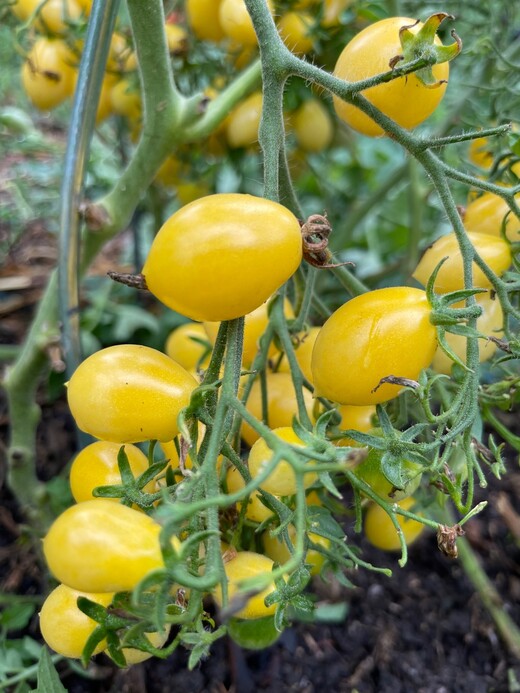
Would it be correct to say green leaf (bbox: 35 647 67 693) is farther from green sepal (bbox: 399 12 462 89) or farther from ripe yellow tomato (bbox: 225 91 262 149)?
ripe yellow tomato (bbox: 225 91 262 149)

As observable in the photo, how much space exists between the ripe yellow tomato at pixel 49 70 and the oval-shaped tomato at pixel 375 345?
655 millimetres

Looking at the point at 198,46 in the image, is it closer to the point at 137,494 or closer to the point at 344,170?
the point at 344,170

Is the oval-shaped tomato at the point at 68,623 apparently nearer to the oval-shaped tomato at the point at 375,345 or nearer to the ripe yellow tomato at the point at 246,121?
the oval-shaped tomato at the point at 375,345

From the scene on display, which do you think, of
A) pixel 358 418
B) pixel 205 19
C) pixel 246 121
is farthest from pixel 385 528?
pixel 205 19

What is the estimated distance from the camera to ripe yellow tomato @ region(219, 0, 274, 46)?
0.80m

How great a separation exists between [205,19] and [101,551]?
80 cm

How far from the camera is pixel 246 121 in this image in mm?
938

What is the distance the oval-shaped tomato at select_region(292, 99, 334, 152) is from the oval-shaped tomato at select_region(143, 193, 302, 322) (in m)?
0.63

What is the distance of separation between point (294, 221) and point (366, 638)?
2.35ft

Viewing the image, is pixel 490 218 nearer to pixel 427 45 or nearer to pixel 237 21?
pixel 427 45

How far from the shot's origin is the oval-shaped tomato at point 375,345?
0.44 metres

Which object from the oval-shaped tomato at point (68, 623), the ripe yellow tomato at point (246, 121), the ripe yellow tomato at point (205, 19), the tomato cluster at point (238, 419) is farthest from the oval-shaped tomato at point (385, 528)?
the ripe yellow tomato at point (205, 19)

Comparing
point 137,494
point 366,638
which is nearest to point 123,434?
point 137,494

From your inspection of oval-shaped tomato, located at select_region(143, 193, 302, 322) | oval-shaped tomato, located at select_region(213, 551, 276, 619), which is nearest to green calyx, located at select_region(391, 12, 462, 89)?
oval-shaped tomato, located at select_region(143, 193, 302, 322)
